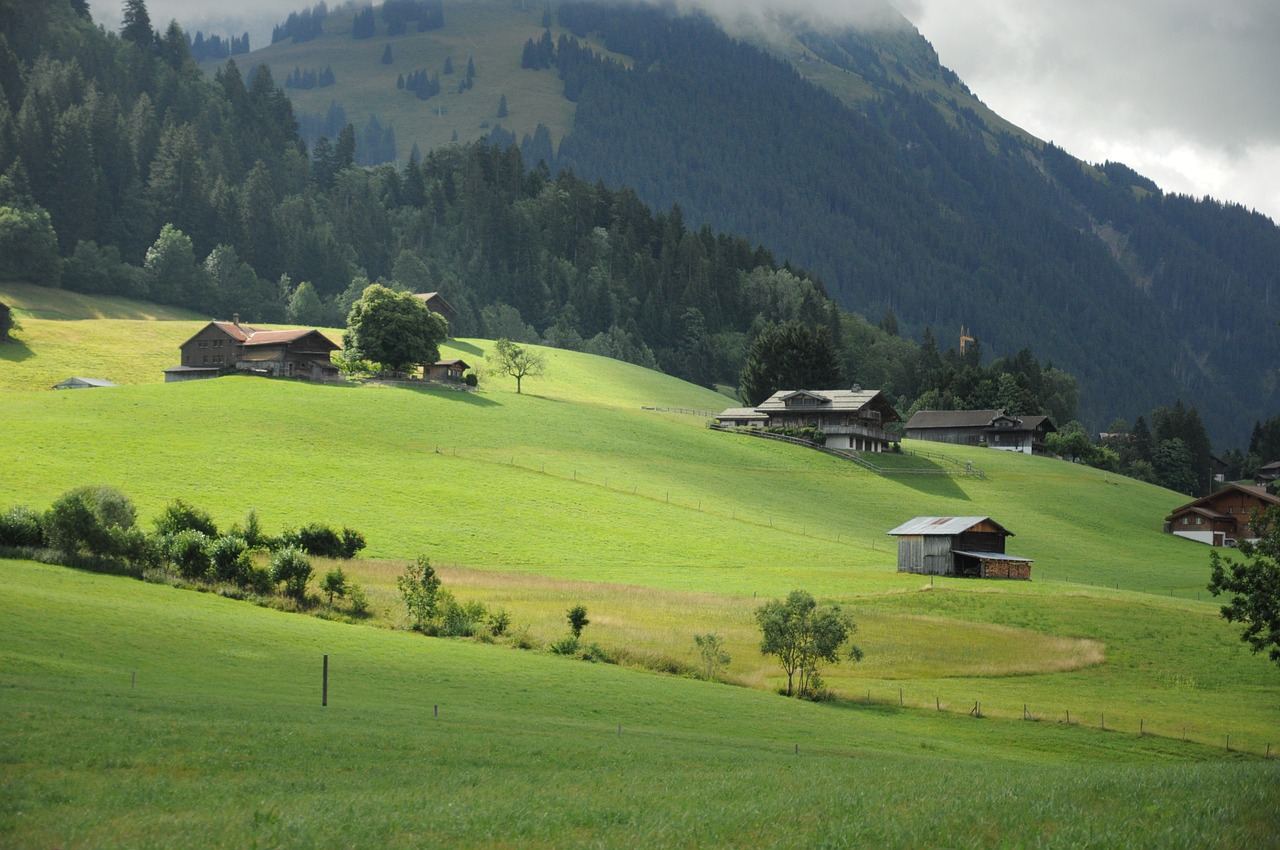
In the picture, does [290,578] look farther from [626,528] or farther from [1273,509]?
[1273,509]

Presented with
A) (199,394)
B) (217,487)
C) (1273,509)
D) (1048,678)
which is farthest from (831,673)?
(199,394)

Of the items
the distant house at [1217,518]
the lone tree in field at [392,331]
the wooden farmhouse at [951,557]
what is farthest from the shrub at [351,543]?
the distant house at [1217,518]

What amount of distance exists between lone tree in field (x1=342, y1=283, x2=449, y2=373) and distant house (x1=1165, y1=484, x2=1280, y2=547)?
84669 millimetres

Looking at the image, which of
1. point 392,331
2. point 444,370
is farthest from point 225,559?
point 444,370

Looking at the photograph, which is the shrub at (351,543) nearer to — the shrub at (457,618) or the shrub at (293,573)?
the shrub at (293,573)

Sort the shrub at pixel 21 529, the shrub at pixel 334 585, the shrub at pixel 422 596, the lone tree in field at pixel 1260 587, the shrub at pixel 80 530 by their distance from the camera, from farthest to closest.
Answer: the shrub at pixel 21 529 → the shrub at pixel 80 530 → the shrub at pixel 334 585 → the shrub at pixel 422 596 → the lone tree in field at pixel 1260 587

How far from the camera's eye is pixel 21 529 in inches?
2172

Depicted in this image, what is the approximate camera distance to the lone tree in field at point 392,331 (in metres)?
130

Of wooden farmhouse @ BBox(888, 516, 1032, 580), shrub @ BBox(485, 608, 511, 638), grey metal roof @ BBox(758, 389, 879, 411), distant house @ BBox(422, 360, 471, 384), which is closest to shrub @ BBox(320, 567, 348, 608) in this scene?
shrub @ BBox(485, 608, 511, 638)

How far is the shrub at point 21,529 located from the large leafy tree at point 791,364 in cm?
11612

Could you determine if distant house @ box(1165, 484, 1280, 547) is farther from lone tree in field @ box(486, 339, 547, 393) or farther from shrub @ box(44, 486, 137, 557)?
shrub @ box(44, 486, 137, 557)

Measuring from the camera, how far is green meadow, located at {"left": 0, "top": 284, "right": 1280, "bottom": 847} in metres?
18.5

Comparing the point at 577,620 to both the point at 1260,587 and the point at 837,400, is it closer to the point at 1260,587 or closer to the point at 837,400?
the point at 1260,587

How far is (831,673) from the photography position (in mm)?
51125
